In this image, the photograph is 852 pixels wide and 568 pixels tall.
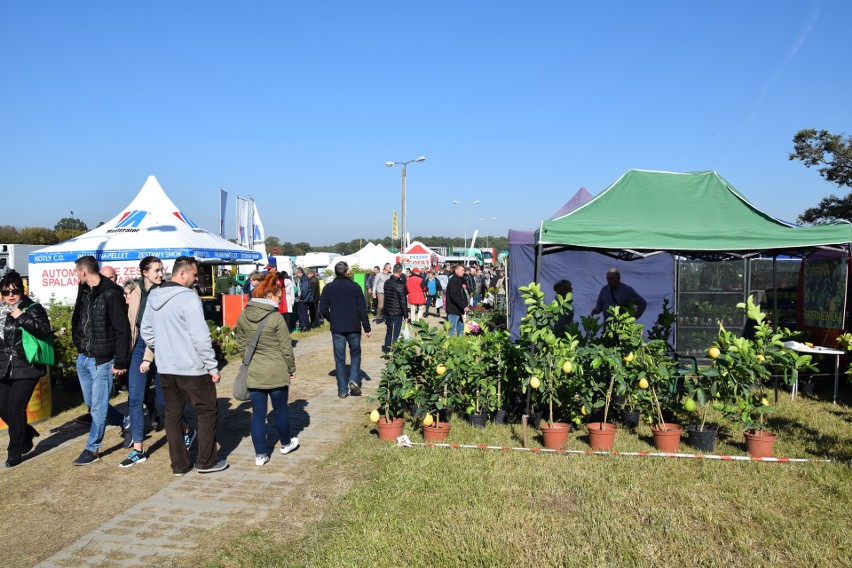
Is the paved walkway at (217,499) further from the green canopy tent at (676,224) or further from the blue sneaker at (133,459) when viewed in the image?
the green canopy tent at (676,224)

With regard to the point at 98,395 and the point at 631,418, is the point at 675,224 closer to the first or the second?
the point at 631,418

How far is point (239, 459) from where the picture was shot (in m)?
5.95

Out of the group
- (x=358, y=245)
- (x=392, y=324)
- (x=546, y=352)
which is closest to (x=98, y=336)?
(x=546, y=352)

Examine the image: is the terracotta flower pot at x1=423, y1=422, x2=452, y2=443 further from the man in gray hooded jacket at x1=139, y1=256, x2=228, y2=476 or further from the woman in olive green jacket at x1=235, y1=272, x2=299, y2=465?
the man in gray hooded jacket at x1=139, y1=256, x2=228, y2=476

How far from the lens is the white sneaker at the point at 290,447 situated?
19.8 feet

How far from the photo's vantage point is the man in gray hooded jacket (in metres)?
5.27

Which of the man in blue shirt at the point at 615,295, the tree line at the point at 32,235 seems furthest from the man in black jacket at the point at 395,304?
the tree line at the point at 32,235

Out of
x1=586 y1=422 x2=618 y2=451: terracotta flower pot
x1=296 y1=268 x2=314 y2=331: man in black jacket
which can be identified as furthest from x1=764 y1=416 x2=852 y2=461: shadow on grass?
x1=296 y1=268 x2=314 y2=331: man in black jacket

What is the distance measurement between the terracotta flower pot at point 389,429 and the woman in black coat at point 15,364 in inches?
131

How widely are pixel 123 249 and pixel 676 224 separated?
1048cm

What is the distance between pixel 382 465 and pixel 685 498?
2.54 m

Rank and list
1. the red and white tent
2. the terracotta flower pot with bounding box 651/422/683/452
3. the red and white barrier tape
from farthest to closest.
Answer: the red and white tent, the terracotta flower pot with bounding box 651/422/683/452, the red and white barrier tape

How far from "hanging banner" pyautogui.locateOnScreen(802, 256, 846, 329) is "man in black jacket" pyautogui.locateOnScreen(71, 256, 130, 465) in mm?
9311

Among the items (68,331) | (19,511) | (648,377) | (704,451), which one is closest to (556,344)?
(648,377)
